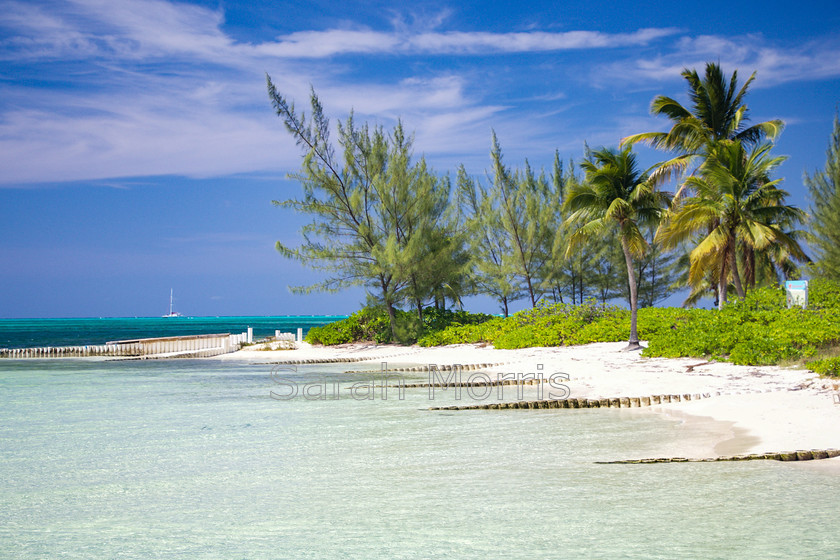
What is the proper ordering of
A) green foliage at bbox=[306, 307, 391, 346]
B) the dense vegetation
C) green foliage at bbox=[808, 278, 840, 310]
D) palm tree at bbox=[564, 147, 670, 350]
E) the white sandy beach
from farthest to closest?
green foliage at bbox=[306, 307, 391, 346]
palm tree at bbox=[564, 147, 670, 350]
green foliage at bbox=[808, 278, 840, 310]
the dense vegetation
the white sandy beach

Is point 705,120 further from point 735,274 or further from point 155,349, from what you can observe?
point 155,349

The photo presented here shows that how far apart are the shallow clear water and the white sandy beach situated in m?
0.79

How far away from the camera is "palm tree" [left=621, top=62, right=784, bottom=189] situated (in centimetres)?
2500

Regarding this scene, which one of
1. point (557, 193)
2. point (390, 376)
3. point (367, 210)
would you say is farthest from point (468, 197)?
point (390, 376)

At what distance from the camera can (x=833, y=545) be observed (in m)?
Result: 4.65

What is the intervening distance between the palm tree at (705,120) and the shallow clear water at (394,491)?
17.8 meters

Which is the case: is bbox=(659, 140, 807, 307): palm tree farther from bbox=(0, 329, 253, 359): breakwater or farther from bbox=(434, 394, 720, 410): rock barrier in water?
bbox=(0, 329, 253, 359): breakwater

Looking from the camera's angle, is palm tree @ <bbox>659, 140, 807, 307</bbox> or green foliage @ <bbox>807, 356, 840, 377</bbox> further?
palm tree @ <bbox>659, 140, 807, 307</bbox>

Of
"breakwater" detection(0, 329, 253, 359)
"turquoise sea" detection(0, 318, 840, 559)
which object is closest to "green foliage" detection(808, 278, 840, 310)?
"turquoise sea" detection(0, 318, 840, 559)

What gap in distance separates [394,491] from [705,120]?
78.9 feet

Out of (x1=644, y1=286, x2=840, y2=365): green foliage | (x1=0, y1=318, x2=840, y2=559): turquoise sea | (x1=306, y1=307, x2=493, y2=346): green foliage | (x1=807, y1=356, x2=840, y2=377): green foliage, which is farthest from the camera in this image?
(x1=306, y1=307, x2=493, y2=346): green foliage

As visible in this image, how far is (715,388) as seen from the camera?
1234 centimetres

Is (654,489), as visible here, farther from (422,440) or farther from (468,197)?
(468,197)

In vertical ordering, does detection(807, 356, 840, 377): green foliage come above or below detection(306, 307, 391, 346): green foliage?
below
